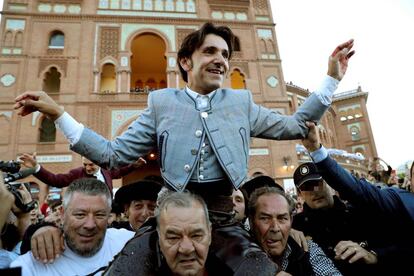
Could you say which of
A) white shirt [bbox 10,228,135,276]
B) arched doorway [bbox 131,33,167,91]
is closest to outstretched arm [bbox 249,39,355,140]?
white shirt [bbox 10,228,135,276]

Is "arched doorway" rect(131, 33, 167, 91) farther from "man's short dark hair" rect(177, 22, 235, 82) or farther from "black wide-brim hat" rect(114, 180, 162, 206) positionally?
"man's short dark hair" rect(177, 22, 235, 82)

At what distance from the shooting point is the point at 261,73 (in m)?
16.8

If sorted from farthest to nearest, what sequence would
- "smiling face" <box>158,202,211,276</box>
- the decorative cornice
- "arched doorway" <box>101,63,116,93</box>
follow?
"arched doorway" <box>101,63,116,93</box>
the decorative cornice
"smiling face" <box>158,202,211,276</box>

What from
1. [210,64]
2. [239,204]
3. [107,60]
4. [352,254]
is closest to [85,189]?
[210,64]

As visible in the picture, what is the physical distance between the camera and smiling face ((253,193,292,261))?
2193mm

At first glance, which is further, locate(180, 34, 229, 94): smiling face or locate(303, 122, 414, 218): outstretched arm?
locate(303, 122, 414, 218): outstretched arm

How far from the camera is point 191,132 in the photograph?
178cm

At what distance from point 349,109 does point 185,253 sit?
36059 mm

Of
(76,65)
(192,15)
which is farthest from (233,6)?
(76,65)

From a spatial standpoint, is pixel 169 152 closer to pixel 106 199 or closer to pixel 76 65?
pixel 106 199

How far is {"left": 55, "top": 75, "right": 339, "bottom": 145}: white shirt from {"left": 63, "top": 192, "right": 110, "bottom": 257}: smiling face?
68 cm

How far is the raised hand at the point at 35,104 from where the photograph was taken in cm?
168

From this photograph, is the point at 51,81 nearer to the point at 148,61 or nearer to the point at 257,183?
the point at 148,61

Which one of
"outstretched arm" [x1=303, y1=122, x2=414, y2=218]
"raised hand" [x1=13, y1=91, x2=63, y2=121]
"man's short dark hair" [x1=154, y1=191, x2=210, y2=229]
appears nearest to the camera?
"man's short dark hair" [x1=154, y1=191, x2=210, y2=229]
